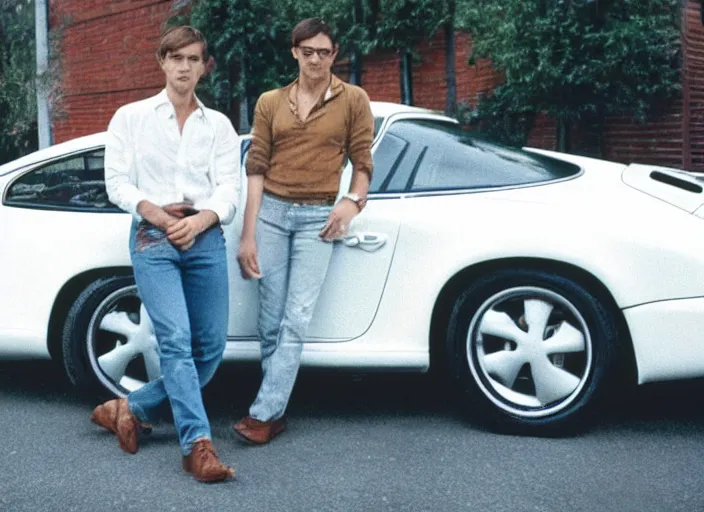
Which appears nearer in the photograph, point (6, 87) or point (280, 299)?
point (280, 299)

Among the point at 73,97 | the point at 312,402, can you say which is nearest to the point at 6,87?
the point at 73,97

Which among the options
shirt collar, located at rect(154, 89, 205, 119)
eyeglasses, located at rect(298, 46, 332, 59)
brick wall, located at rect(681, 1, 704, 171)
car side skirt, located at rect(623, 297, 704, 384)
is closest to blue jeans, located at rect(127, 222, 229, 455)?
shirt collar, located at rect(154, 89, 205, 119)

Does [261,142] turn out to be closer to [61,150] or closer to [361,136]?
[361,136]

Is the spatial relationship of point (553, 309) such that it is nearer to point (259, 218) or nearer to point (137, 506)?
point (259, 218)

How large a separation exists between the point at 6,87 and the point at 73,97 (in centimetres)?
440

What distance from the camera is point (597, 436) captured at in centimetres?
457

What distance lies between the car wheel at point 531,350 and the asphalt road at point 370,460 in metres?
0.12

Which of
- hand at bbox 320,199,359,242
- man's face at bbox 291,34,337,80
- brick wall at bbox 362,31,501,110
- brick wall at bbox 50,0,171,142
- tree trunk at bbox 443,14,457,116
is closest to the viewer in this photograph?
man's face at bbox 291,34,337,80

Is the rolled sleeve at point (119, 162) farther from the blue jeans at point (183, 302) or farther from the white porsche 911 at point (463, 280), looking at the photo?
the white porsche 911 at point (463, 280)

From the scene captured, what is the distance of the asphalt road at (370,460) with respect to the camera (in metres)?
3.81

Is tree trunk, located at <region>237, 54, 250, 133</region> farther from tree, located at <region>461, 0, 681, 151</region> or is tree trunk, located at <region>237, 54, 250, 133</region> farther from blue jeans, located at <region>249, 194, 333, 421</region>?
blue jeans, located at <region>249, 194, 333, 421</region>

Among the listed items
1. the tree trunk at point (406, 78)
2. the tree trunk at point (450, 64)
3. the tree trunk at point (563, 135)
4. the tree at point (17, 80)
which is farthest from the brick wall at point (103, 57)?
the tree trunk at point (563, 135)

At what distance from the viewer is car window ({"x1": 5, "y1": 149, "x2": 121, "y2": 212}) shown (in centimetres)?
505

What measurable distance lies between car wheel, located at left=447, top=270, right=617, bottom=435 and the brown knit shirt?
0.77 meters
